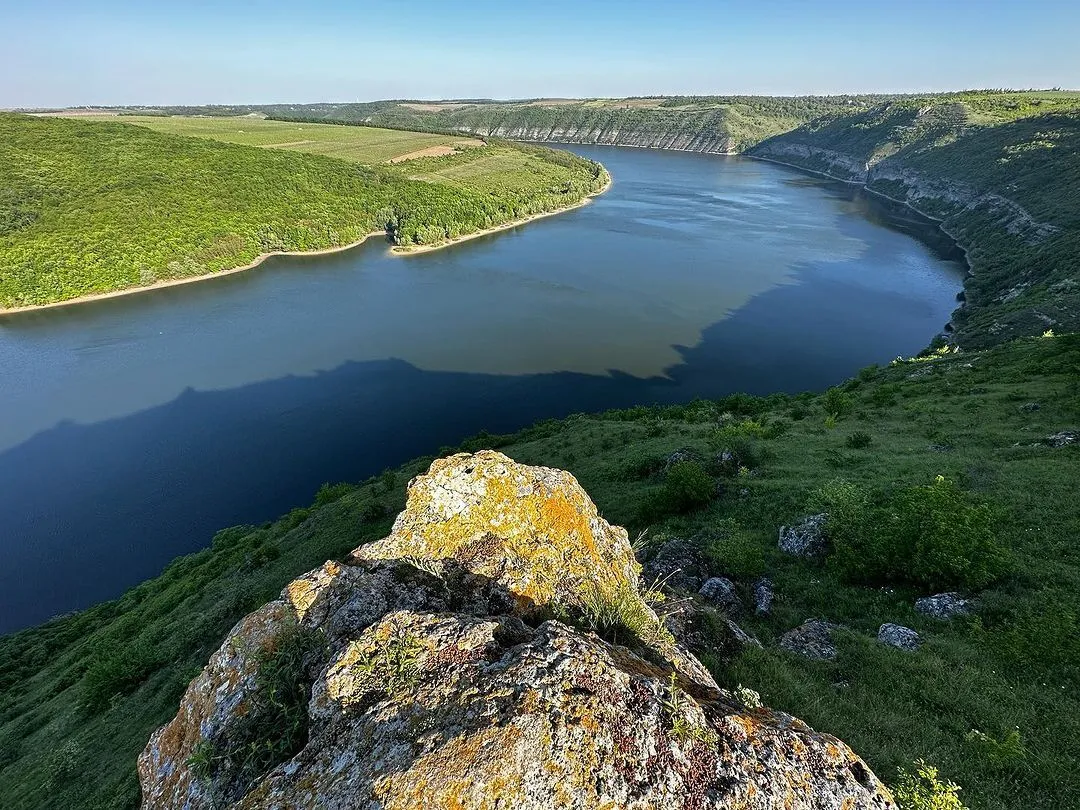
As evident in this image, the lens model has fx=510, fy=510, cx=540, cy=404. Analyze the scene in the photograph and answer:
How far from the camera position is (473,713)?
5.41 m

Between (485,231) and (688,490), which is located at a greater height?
(688,490)

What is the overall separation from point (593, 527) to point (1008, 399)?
30.7 meters

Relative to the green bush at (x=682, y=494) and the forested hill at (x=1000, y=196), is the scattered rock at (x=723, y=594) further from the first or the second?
the forested hill at (x=1000, y=196)

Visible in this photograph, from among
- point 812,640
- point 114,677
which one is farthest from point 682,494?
point 114,677

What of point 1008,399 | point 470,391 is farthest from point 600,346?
point 1008,399

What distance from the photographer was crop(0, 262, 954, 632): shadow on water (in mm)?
40125

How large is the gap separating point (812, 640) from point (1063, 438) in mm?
18782

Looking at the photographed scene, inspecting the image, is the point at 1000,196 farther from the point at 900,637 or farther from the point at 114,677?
the point at 114,677

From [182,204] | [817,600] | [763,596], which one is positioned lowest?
[182,204]

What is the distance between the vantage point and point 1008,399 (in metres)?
28.5

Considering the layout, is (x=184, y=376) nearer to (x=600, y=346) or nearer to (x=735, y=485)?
(x=600, y=346)

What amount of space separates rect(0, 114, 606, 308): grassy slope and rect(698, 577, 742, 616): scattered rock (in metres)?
105

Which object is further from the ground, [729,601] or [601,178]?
[729,601]

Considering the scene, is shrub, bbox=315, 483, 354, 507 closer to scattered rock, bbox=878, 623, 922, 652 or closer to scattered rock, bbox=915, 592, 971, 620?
scattered rock, bbox=878, 623, 922, 652
